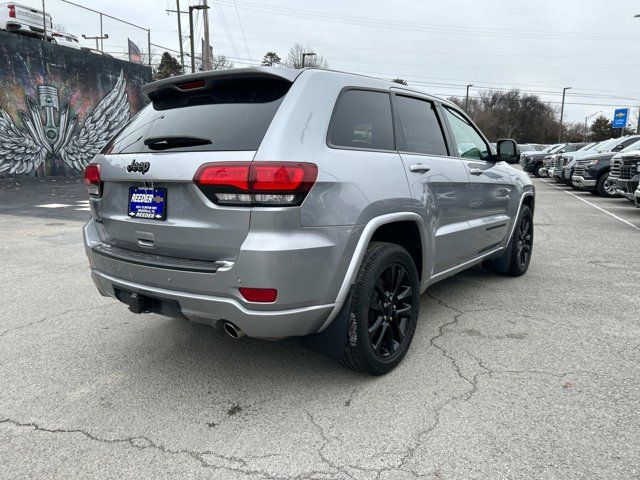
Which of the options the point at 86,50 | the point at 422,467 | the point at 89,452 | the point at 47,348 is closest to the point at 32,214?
the point at 47,348

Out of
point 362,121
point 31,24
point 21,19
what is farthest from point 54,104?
point 362,121

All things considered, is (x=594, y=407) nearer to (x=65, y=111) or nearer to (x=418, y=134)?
(x=418, y=134)

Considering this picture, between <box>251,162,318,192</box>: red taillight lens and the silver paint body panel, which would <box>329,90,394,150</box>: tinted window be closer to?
the silver paint body panel

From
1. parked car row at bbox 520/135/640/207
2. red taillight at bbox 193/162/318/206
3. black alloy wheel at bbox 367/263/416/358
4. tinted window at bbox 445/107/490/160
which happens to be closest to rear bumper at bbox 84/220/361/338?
red taillight at bbox 193/162/318/206

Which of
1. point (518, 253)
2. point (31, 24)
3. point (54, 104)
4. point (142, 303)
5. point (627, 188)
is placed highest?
point (31, 24)

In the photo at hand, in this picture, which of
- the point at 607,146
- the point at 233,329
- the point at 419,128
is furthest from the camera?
the point at 607,146

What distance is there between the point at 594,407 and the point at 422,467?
1.16 metres

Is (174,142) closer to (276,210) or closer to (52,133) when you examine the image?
(276,210)

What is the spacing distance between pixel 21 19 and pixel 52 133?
376 cm

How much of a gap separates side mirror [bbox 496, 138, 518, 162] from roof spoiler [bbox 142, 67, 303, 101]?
8.86 ft

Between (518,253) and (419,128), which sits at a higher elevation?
(419,128)

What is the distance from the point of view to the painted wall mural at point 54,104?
53.7 feet

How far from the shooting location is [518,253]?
5.45 meters

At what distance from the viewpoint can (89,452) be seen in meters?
2.37
